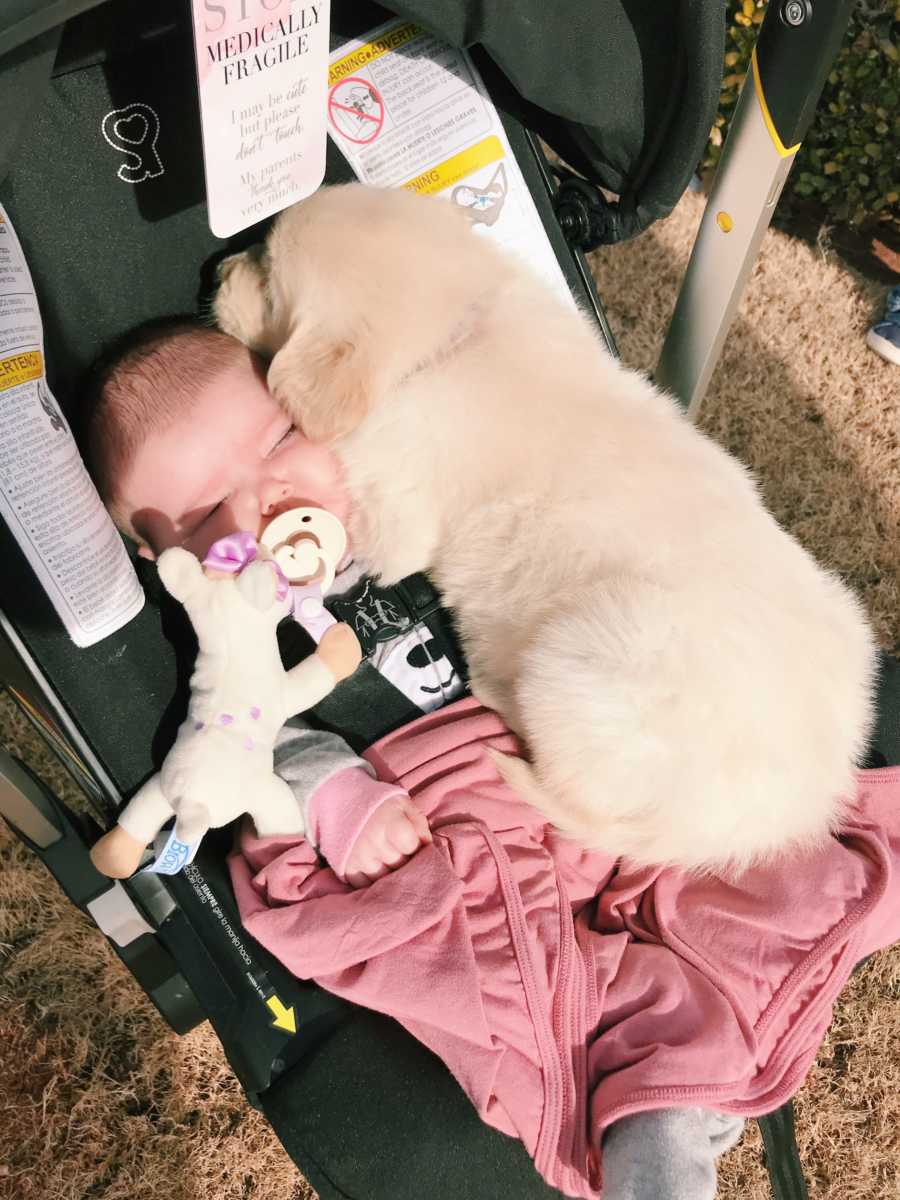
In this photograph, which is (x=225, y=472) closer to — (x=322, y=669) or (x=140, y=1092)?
(x=322, y=669)

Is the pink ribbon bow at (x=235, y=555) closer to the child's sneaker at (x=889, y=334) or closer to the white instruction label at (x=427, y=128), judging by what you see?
the white instruction label at (x=427, y=128)

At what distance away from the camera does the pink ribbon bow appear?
1278 millimetres

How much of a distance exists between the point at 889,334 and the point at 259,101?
2.21m

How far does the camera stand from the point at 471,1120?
1195mm

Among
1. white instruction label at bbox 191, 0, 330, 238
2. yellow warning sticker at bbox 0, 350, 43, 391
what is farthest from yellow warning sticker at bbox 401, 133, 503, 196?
yellow warning sticker at bbox 0, 350, 43, 391

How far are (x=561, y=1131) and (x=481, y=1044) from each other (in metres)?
0.15

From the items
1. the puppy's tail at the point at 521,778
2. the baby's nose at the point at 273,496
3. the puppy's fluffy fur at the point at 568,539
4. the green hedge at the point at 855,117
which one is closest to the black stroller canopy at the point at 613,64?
the puppy's fluffy fur at the point at 568,539

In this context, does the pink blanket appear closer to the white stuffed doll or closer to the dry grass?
the white stuffed doll

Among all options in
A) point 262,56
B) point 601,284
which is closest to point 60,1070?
point 262,56

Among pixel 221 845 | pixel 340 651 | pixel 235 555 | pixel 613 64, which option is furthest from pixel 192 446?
pixel 613 64

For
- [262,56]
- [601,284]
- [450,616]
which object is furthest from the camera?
[601,284]

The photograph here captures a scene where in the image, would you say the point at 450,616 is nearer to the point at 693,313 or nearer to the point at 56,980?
the point at 693,313

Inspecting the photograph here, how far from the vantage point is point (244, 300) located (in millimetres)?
1466

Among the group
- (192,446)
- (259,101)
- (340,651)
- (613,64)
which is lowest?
(340,651)
